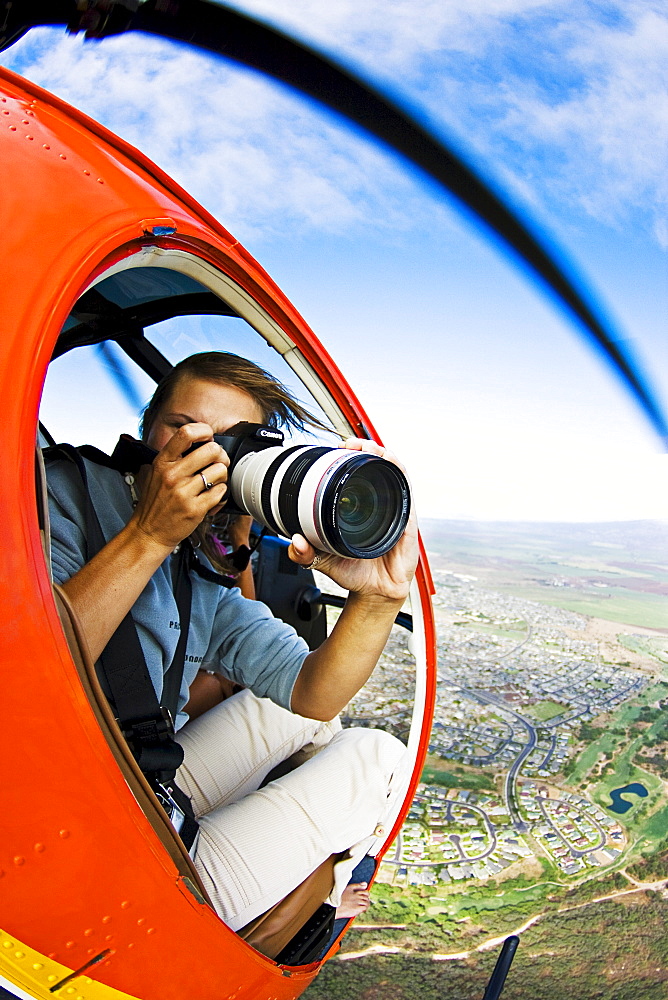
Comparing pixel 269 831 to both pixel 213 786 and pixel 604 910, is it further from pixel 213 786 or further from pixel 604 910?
pixel 604 910

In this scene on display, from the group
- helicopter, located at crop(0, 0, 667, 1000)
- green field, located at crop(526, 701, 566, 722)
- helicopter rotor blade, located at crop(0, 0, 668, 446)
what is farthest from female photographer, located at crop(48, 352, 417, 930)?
green field, located at crop(526, 701, 566, 722)

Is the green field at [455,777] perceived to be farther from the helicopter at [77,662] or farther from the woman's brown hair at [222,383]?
the woman's brown hair at [222,383]

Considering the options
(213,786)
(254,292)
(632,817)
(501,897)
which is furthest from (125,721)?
(632,817)

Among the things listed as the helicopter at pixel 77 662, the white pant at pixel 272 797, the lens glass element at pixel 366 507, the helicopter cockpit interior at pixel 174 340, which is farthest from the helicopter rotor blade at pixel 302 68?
the white pant at pixel 272 797

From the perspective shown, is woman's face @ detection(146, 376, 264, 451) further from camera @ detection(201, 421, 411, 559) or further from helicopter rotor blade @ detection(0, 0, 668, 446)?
helicopter rotor blade @ detection(0, 0, 668, 446)

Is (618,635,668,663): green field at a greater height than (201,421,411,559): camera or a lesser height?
lesser

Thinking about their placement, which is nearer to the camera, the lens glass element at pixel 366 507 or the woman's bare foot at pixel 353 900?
the lens glass element at pixel 366 507
